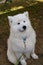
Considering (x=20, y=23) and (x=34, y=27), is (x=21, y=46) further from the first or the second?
(x=34, y=27)

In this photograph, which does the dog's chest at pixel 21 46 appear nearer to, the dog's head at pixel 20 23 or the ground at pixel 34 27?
the dog's head at pixel 20 23

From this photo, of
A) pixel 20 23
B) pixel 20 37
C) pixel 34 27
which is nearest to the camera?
pixel 20 23

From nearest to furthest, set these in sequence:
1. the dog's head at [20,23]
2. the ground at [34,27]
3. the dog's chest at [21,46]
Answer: the dog's head at [20,23] → the dog's chest at [21,46] → the ground at [34,27]

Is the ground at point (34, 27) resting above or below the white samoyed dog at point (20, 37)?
below

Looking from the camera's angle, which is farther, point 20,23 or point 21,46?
point 21,46

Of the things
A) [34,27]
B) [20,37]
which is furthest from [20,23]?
[34,27]

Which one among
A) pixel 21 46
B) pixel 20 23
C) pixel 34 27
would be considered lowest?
pixel 34 27

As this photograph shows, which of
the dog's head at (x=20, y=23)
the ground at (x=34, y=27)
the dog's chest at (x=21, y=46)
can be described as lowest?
the ground at (x=34, y=27)

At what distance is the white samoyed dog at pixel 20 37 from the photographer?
2697mm

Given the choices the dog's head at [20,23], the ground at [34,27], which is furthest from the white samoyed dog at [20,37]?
the ground at [34,27]

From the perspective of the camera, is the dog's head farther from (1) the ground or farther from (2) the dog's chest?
(1) the ground

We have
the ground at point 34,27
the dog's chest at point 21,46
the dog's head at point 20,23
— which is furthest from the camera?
the ground at point 34,27

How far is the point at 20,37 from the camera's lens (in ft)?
9.30

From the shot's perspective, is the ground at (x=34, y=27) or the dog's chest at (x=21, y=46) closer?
the dog's chest at (x=21, y=46)
